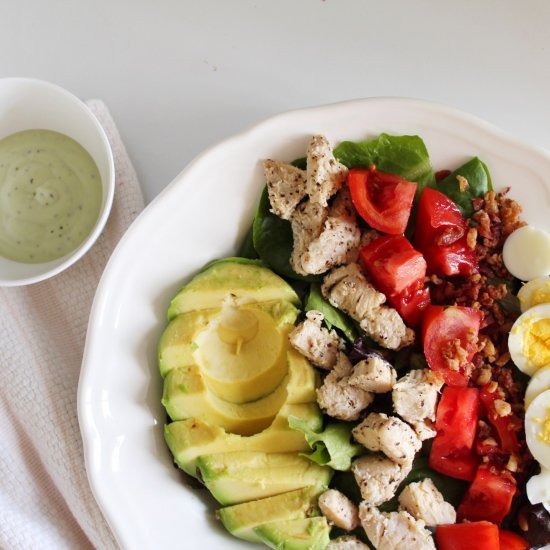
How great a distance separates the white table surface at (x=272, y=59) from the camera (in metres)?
2.70

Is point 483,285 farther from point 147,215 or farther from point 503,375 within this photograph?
point 147,215

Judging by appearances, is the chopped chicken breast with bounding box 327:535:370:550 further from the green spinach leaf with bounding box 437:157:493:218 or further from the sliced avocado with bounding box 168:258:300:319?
the green spinach leaf with bounding box 437:157:493:218

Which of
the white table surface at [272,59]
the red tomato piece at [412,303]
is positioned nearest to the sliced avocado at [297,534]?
the red tomato piece at [412,303]

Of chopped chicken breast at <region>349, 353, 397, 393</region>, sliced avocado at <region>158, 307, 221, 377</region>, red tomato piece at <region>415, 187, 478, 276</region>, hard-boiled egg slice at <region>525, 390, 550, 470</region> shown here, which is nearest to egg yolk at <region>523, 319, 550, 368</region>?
hard-boiled egg slice at <region>525, 390, 550, 470</region>

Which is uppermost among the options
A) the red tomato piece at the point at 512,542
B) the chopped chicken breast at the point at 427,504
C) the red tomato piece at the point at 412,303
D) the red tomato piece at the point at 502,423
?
the red tomato piece at the point at 412,303

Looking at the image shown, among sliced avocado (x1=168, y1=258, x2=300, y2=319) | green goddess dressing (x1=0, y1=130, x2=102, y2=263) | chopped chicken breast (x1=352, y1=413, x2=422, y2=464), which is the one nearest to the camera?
chopped chicken breast (x1=352, y1=413, x2=422, y2=464)

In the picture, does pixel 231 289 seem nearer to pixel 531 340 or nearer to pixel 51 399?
pixel 51 399

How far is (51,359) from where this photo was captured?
2.61 m

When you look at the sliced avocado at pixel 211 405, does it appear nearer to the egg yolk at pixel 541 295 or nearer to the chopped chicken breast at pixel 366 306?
the chopped chicken breast at pixel 366 306

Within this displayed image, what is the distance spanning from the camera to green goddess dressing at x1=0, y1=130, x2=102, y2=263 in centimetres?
255

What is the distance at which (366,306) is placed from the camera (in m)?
2.29

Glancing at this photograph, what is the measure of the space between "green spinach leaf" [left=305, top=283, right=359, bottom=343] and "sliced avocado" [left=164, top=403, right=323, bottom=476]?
0.28 meters

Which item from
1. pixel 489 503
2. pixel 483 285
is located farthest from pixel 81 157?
pixel 489 503

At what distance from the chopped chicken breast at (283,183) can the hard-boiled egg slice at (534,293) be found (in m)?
0.76
